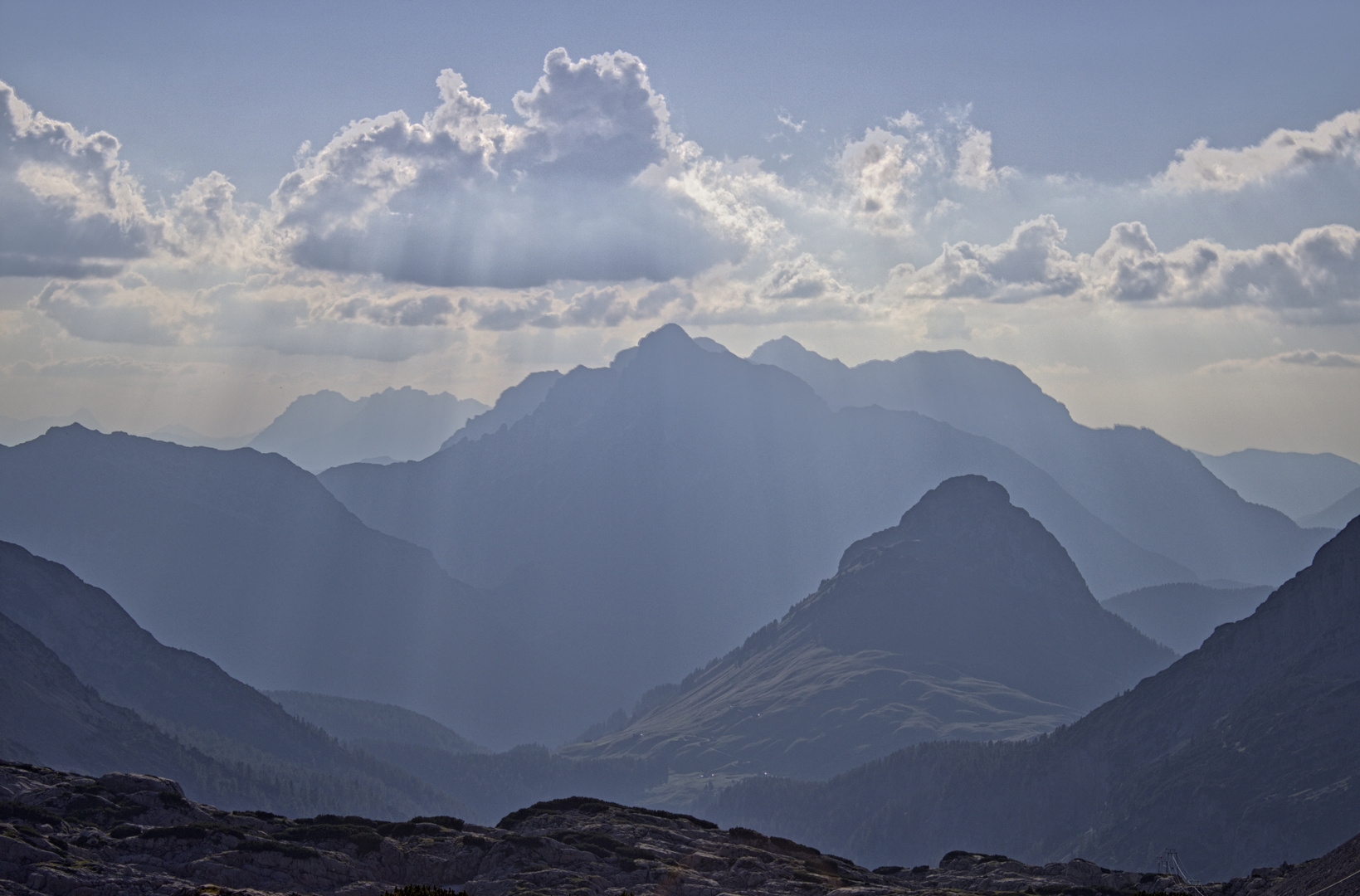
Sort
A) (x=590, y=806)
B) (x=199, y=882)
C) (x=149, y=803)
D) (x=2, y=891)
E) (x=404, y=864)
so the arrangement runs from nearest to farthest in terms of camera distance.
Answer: (x=2, y=891) → (x=199, y=882) → (x=404, y=864) → (x=149, y=803) → (x=590, y=806)

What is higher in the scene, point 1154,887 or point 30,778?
point 30,778

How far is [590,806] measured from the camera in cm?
13038

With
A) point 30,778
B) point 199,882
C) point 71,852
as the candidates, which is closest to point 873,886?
point 199,882

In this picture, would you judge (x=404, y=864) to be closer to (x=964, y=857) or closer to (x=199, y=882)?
(x=199, y=882)

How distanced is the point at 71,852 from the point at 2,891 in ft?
37.1

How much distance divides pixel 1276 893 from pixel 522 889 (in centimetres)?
5284

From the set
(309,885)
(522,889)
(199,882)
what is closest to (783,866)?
(522,889)

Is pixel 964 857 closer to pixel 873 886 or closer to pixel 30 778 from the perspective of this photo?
pixel 873 886

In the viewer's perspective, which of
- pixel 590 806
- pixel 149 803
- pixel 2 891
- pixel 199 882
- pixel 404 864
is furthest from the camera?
pixel 590 806

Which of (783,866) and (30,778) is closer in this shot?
(783,866)

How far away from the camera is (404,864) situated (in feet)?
336

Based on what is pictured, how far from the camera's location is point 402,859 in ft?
338

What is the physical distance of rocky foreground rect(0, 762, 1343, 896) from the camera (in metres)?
89.8

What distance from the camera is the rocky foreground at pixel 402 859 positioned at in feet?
295
